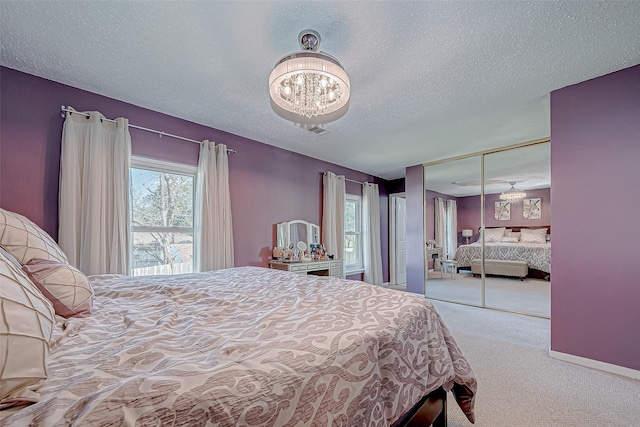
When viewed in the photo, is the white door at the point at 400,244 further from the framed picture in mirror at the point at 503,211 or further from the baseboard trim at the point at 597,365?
the baseboard trim at the point at 597,365

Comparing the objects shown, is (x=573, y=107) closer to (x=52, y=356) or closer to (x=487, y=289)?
(x=487, y=289)

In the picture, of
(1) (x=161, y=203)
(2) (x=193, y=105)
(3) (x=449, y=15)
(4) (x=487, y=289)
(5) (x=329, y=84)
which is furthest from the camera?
(4) (x=487, y=289)

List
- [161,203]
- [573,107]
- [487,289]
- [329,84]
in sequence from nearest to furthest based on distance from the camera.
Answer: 1. [329,84]
2. [573,107]
3. [161,203]
4. [487,289]

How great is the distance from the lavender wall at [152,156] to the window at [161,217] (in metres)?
0.17

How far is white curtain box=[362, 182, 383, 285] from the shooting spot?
5.45 metres

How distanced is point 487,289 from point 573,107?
8.72 feet

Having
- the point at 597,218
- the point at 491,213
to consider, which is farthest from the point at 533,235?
the point at 597,218

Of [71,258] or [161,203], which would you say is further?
[161,203]

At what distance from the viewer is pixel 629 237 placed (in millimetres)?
2127

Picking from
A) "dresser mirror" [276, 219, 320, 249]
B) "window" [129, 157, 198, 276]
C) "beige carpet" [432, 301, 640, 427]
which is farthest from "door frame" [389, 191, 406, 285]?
"window" [129, 157, 198, 276]

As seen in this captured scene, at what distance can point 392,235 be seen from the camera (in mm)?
6094

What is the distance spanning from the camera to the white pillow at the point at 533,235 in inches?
140

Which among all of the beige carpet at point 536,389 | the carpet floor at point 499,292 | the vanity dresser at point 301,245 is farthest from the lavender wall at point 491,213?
the vanity dresser at point 301,245

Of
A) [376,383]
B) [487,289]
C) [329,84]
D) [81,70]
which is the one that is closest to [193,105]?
[81,70]
